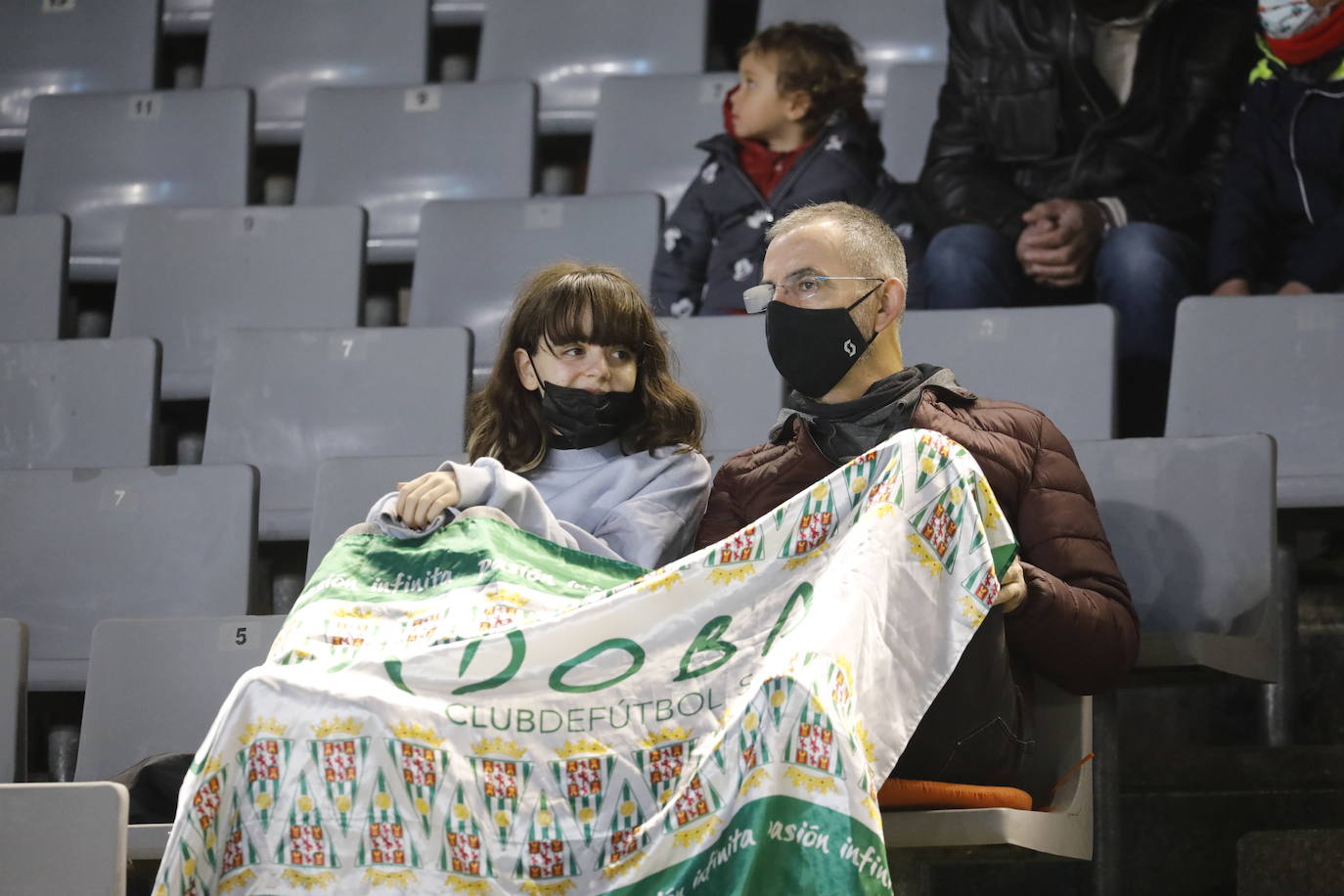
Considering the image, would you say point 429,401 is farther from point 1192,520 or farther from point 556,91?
point 556,91

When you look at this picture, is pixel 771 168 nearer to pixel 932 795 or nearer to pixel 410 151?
pixel 410 151

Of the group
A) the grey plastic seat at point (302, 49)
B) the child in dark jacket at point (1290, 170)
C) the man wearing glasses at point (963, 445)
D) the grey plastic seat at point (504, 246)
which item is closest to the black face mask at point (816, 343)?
the man wearing glasses at point (963, 445)

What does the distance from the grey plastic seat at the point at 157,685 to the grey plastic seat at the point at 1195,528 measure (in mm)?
1078

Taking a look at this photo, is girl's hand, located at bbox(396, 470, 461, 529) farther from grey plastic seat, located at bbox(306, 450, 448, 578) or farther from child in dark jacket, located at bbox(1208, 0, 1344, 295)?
child in dark jacket, located at bbox(1208, 0, 1344, 295)

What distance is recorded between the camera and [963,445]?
194 cm

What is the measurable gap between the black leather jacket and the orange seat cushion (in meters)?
1.58

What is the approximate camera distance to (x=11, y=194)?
4.28m

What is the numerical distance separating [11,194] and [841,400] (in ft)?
9.53

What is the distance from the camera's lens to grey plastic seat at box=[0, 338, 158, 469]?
290 cm

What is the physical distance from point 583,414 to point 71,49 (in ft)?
8.68

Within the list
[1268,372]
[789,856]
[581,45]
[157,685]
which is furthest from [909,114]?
[789,856]

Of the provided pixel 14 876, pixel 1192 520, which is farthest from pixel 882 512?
pixel 14 876

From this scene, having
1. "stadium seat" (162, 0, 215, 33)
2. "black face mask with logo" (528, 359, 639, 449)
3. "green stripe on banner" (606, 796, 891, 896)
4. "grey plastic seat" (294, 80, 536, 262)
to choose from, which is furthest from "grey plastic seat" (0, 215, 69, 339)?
"green stripe on banner" (606, 796, 891, 896)

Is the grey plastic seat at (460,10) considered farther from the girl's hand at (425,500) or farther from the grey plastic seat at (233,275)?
the girl's hand at (425,500)
